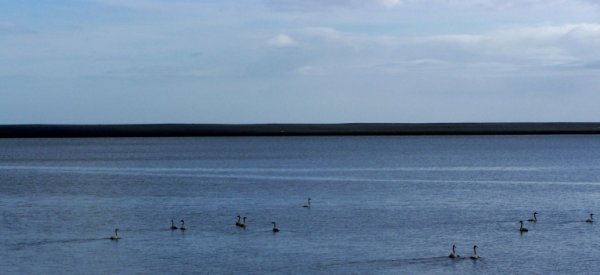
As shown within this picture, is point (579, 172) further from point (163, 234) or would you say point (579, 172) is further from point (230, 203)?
point (163, 234)

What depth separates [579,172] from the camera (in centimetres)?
7638

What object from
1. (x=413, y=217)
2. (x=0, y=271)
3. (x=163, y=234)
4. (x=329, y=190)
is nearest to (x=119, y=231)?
(x=163, y=234)

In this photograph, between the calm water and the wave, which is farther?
the wave

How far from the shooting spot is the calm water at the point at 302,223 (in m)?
30.7

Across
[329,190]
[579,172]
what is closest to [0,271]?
[329,190]

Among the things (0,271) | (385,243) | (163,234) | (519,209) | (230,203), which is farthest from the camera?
(230,203)

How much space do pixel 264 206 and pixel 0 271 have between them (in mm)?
20158

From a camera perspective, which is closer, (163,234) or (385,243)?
(385,243)

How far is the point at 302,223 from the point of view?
132 ft

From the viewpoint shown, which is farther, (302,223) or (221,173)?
(221,173)

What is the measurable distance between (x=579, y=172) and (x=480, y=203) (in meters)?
29.4

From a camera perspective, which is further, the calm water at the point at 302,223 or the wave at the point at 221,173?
the wave at the point at 221,173

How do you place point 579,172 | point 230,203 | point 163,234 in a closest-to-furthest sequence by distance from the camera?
point 163,234 < point 230,203 < point 579,172

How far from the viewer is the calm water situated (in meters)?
30.7
